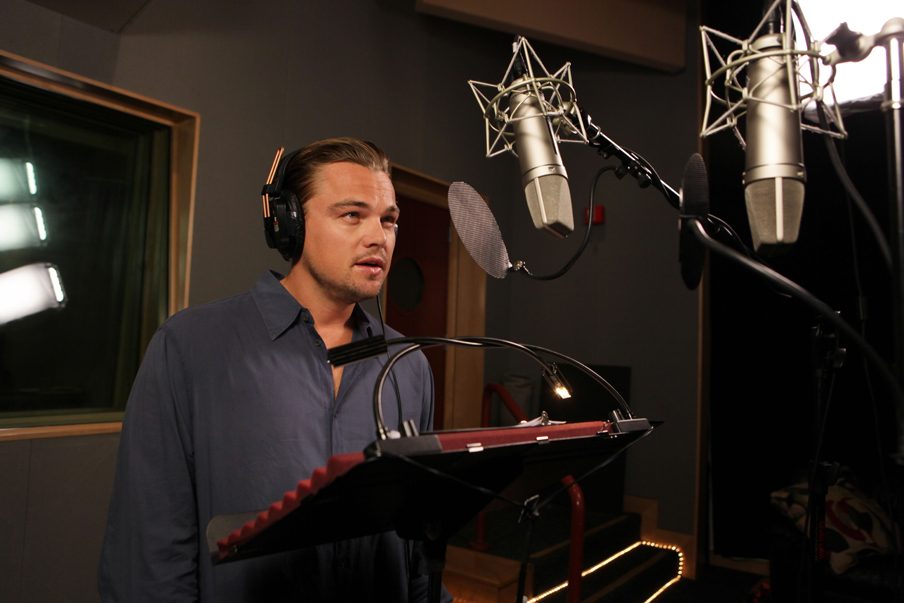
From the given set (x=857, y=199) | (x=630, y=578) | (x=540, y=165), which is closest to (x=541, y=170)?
(x=540, y=165)

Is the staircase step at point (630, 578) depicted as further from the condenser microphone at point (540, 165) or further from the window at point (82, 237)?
the condenser microphone at point (540, 165)

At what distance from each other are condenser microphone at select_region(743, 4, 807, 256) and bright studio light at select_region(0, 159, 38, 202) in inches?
95.4

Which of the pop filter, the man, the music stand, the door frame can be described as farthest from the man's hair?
the door frame

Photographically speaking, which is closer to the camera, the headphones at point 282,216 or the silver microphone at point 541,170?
the silver microphone at point 541,170

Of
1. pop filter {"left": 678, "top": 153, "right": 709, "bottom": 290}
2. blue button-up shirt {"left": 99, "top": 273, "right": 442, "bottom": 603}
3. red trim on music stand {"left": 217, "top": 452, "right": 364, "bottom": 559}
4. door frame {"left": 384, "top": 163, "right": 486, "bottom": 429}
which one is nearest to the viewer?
red trim on music stand {"left": 217, "top": 452, "right": 364, "bottom": 559}

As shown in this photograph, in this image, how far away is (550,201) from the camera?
0.85m

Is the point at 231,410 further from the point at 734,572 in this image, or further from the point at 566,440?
the point at 734,572

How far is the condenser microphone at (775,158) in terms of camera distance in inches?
25.3

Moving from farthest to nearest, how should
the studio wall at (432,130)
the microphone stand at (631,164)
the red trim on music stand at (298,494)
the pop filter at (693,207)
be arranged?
the studio wall at (432,130) < the microphone stand at (631,164) < the pop filter at (693,207) < the red trim on music stand at (298,494)

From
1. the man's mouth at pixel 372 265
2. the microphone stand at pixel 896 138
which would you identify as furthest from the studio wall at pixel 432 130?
the microphone stand at pixel 896 138

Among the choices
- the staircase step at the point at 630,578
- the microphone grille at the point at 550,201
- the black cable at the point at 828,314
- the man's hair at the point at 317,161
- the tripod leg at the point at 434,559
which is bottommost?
the staircase step at the point at 630,578

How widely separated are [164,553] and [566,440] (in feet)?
2.74

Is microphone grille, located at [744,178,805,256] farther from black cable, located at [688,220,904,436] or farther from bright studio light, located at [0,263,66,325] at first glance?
bright studio light, located at [0,263,66,325]

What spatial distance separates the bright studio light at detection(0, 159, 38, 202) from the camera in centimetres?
212
